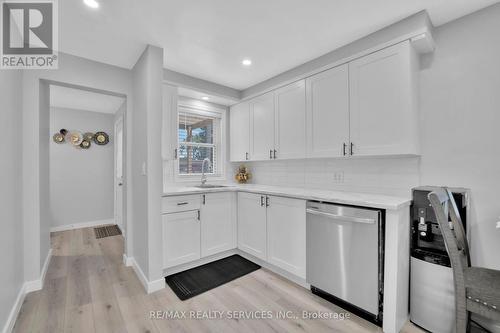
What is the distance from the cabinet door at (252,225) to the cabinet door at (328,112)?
35.1 inches

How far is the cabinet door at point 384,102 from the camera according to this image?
192cm

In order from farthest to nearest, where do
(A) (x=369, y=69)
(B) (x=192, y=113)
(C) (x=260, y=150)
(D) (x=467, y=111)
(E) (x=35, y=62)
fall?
(B) (x=192, y=113) < (C) (x=260, y=150) < (E) (x=35, y=62) < (A) (x=369, y=69) < (D) (x=467, y=111)

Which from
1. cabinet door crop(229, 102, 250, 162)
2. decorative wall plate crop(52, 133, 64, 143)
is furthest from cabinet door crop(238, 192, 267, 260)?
decorative wall plate crop(52, 133, 64, 143)

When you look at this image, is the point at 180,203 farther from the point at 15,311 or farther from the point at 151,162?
the point at 15,311

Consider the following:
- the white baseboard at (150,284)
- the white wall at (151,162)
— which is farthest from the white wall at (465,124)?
the white baseboard at (150,284)

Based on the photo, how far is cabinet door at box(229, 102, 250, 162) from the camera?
11.7ft

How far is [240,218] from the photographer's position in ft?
10.1

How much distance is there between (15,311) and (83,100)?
11.1 feet

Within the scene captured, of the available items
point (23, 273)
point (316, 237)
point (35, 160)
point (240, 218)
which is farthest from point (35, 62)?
point (316, 237)

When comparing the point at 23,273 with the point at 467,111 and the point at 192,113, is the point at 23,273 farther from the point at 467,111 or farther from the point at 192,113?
the point at 467,111

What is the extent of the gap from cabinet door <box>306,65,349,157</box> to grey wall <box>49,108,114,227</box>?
445 centimetres

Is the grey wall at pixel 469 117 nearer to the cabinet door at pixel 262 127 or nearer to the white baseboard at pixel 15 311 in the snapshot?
the cabinet door at pixel 262 127

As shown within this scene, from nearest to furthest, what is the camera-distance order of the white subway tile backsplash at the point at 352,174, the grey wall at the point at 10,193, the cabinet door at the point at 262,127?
the grey wall at the point at 10,193 < the white subway tile backsplash at the point at 352,174 < the cabinet door at the point at 262,127

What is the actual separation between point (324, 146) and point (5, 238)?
2883 mm
